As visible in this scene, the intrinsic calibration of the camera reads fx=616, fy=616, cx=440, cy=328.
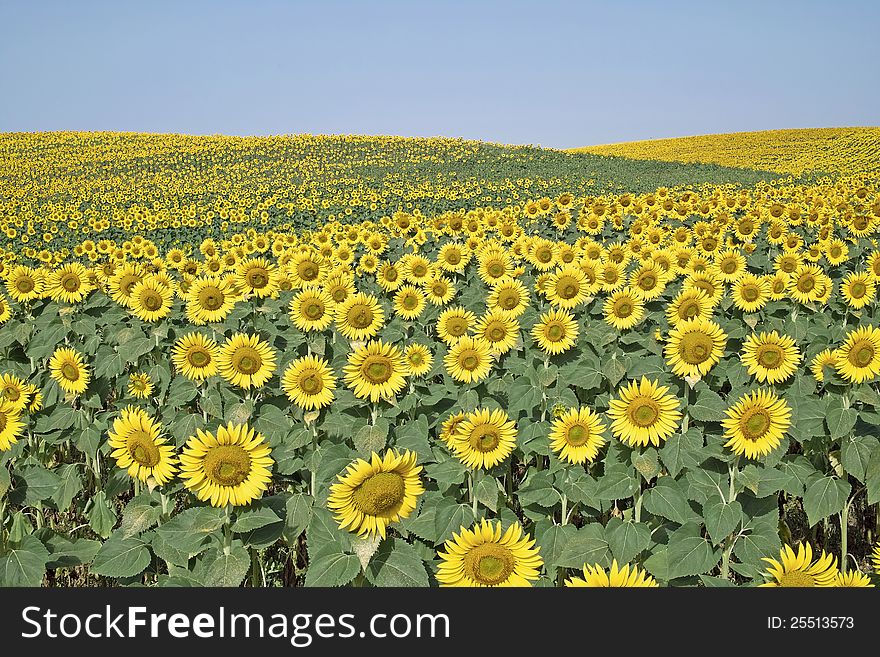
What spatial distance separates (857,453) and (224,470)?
3595 mm

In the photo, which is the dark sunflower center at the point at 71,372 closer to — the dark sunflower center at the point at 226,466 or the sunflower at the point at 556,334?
the dark sunflower center at the point at 226,466

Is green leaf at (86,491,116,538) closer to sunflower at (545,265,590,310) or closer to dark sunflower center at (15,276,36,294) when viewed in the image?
dark sunflower center at (15,276,36,294)

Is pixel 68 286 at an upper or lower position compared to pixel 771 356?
upper

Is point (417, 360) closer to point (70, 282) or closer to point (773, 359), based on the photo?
point (773, 359)

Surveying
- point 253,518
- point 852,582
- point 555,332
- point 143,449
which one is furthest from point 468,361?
point 852,582

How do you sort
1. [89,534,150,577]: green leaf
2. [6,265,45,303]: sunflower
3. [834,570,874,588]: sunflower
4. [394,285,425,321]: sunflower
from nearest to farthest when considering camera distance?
[834,570,874,588]: sunflower → [89,534,150,577]: green leaf → [6,265,45,303]: sunflower → [394,285,425,321]: sunflower

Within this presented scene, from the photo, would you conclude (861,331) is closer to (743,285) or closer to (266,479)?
(743,285)

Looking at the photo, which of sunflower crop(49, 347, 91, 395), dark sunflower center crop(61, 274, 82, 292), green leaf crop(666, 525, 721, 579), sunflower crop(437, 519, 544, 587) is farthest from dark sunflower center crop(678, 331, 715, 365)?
dark sunflower center crop(61, 274, 82, 292)

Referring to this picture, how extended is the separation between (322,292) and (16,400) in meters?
2.50

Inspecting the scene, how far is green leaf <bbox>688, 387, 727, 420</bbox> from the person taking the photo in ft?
12.5

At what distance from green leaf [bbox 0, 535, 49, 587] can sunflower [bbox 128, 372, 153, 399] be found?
2.29m

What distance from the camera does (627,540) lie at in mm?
3232

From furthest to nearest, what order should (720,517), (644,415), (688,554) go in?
(644,415) → (720,517) → (688,554)

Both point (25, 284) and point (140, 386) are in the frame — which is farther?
point (25, 284)
